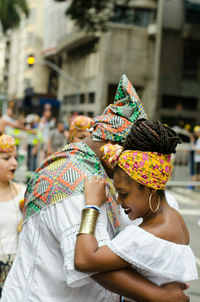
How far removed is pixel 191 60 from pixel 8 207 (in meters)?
27.5

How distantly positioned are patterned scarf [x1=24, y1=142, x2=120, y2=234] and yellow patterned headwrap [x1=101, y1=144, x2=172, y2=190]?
0.68 feet

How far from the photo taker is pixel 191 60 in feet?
Answer: 96.5

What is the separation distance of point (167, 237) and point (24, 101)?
177 ft

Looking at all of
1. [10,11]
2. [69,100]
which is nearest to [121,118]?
[10,11]

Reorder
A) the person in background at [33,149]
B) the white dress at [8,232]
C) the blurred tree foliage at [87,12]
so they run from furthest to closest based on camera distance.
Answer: the blurred tree foliage at [87,12] → the person in background at [33,149] → the white dress at [8,232]

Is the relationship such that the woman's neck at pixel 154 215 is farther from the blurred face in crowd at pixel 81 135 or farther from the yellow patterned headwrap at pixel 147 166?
the blurred face in crowd at pixel 81 135

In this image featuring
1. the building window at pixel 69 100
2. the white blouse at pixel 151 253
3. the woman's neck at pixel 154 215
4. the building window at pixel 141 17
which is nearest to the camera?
the white blouse at pixel 151 253

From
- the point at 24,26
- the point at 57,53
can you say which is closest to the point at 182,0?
the point at 57,53

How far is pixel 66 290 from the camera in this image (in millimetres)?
1943

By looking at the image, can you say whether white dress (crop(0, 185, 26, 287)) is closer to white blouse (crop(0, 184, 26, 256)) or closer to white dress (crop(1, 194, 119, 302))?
white blouse (crop(0, 184, 26, 256))

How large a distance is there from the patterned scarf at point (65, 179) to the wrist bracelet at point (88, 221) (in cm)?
12

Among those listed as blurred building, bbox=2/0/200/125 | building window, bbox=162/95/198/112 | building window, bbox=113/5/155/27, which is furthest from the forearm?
building window, bbox=113/5/155/27

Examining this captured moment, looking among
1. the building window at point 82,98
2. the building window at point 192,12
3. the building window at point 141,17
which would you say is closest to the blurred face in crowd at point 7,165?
the building window at point 192,12

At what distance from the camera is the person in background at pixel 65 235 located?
5.96ft
